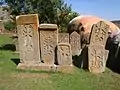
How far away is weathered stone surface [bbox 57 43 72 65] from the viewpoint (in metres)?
10.2

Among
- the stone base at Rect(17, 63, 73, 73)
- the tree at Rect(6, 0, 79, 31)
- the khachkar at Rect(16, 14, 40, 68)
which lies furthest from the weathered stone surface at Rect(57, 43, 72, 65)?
the tree at Rect(6, 0, 79, 31)

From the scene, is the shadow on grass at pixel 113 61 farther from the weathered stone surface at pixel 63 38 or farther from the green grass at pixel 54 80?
the weathered stone surface at pixel 63 38

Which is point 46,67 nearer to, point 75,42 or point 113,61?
point 113,61

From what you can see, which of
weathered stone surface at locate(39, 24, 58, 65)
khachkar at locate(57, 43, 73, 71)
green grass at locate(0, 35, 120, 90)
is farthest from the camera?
weathered stone surface at locate(39, 24, 58, 65)

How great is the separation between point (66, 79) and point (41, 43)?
1865 mm

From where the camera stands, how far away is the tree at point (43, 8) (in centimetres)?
1672

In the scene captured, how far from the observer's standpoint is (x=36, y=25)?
1025cm

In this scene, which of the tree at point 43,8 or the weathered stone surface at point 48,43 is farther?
the tree at point 43,8

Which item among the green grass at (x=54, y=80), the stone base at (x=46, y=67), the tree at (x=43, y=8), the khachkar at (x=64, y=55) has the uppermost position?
the tree at (x=43, y=8)

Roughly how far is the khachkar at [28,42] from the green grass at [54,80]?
472 millimetres

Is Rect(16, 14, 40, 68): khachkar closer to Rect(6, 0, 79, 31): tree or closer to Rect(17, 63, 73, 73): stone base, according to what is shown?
Rect(17, 63, 73, 73): stone base

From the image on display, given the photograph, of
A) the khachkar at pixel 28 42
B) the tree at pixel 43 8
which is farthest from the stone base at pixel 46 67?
the tree at pixel 43 8

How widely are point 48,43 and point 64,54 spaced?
62 cm

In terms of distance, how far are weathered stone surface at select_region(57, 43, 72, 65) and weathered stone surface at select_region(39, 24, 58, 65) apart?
21 cm
